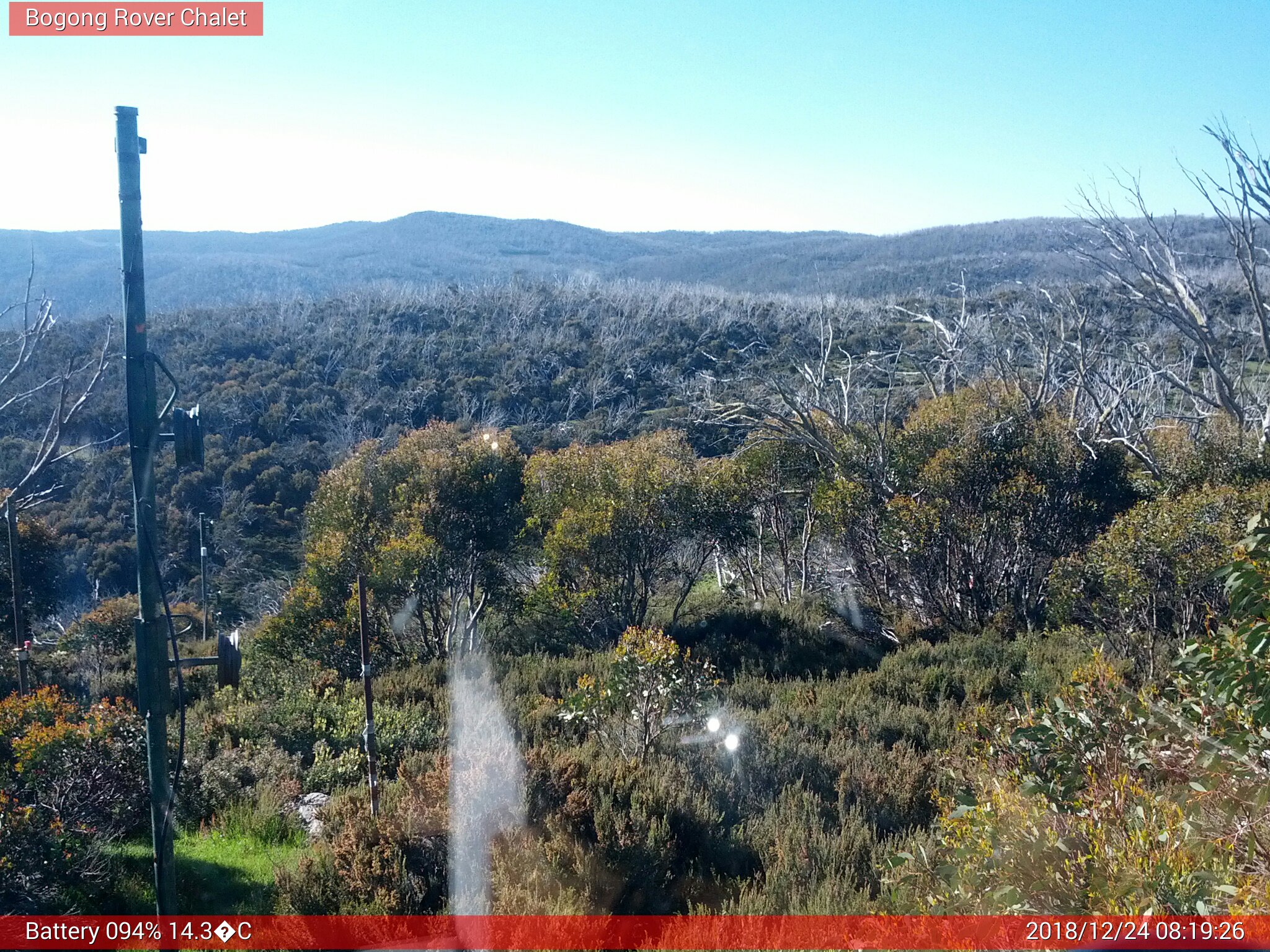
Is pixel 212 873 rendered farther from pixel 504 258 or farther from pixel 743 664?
pixel 504 258

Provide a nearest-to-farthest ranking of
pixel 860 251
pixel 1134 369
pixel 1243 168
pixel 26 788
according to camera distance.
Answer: pixel 26 788 → pixel 1243 168 → pixel 1134 369 → pixel 860 251

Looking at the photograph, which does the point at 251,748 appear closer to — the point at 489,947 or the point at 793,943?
the point at 489,947

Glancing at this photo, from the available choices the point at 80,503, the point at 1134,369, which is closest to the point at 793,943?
the point at 1134,369

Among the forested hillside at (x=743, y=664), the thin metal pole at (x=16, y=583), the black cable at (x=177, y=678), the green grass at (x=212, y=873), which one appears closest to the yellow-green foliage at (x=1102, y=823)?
the forested hillside at (x=743, y=664)

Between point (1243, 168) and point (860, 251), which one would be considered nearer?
Result: point (1243, 168)

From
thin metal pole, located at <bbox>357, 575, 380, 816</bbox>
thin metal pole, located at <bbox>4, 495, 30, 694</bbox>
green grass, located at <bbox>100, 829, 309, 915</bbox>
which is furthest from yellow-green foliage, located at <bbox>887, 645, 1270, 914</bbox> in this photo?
thin metal pole, located at <bbox>4, 495, 30, 694</bbox>
